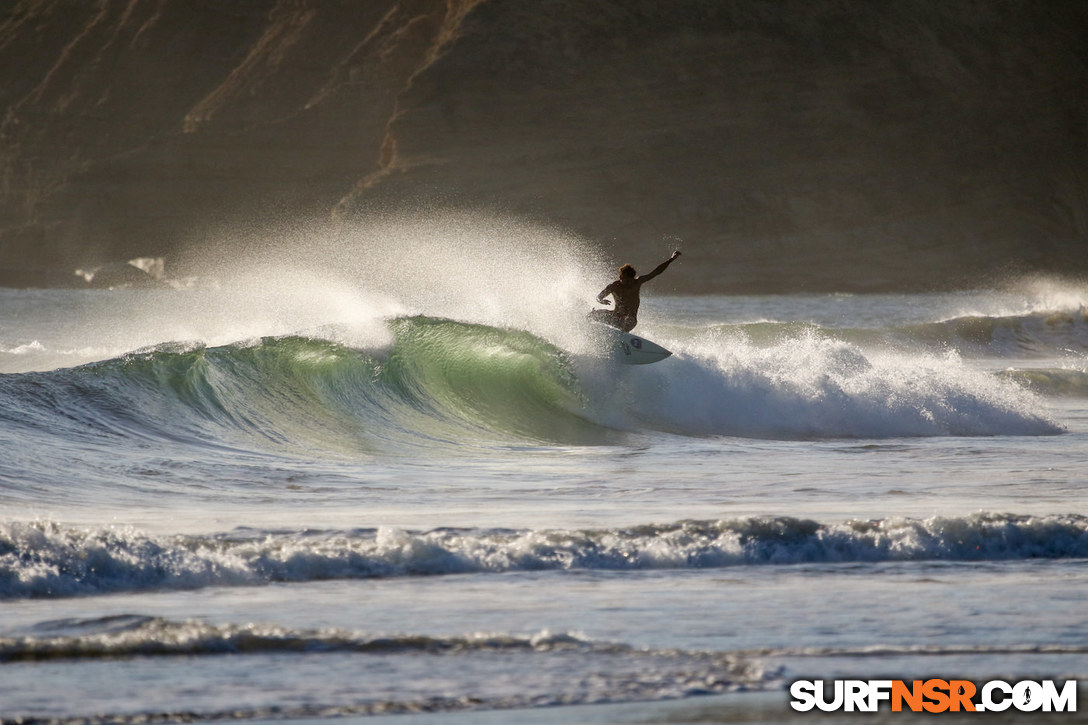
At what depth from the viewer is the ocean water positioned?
220 inches

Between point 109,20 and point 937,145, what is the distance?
3909 inches

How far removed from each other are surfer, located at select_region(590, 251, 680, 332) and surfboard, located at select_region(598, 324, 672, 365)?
0.15 m

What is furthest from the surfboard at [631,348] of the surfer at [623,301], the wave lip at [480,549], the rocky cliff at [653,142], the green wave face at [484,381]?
the rocky cliff at [653,142]

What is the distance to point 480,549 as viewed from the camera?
7.46 metres

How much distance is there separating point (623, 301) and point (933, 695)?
1010cm

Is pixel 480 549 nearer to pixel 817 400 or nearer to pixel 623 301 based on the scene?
pixel 623 301

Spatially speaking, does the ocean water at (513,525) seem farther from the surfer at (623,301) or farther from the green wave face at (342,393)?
the surfer at (623,301)

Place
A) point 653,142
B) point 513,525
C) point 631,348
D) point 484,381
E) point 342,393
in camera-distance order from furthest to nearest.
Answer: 1. point 653,142
2. point 484,381
3. point 631,348
4. point 342,393
5. point 513,525

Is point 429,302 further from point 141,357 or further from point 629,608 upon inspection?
point 629,608

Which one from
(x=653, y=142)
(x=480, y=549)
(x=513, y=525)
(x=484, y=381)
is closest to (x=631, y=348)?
(x=484, y=381)

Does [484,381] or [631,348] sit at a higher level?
[631,348]

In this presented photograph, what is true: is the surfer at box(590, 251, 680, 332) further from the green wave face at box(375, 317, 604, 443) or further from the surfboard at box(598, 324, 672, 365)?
the green wave face at box(375, 317, 604, 443)

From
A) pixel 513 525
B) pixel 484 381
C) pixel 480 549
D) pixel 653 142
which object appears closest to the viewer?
pixel 480 549

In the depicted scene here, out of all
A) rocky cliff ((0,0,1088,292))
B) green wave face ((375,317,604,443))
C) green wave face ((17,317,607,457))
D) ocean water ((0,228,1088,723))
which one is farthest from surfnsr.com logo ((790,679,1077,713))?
rocky cliff ((0,0,1088,292))
